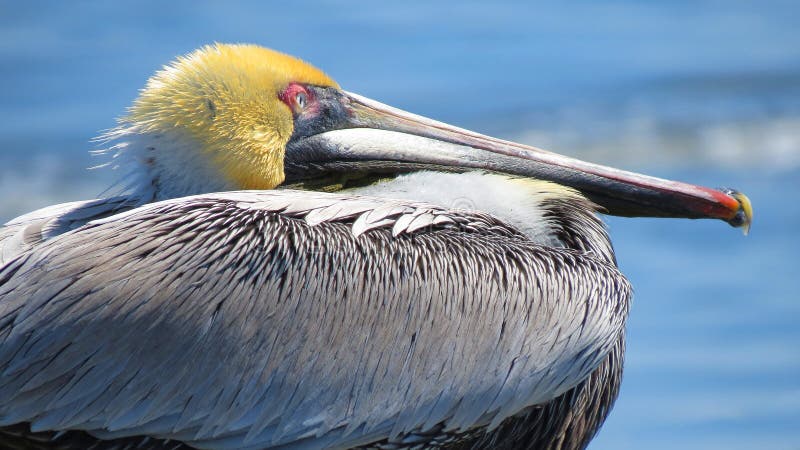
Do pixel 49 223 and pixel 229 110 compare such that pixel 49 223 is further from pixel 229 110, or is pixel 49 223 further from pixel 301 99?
pixel 301 99

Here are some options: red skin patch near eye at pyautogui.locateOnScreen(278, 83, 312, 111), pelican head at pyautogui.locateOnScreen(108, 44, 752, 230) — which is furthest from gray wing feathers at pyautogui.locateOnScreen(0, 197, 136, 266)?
red skin patch near eye at pyautogui.locateOnScreen(278, 83, 312, 111)

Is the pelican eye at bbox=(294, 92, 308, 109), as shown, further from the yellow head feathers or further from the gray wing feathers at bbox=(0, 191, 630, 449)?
the gray wing feathers at bbox=(0, 191, 630, 449)

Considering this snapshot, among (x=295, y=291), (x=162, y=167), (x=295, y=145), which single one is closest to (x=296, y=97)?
(x=295, y=145)

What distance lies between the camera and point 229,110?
13.6 feet

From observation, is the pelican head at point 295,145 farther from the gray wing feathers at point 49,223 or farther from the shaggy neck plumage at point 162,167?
the gray wing feathers at point 49,223

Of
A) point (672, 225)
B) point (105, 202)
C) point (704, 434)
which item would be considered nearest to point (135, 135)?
point (105, 202)

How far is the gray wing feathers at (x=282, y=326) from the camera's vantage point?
→ 360 cm

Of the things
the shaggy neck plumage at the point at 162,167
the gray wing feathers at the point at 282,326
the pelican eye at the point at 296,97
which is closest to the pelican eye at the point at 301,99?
the pelican eye at the point at 296,97

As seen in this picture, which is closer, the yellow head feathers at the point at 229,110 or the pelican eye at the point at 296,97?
the yellow head feathers at the point at 229,110

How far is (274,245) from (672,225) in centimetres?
513

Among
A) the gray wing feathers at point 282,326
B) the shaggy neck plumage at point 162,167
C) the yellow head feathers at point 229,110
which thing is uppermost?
the yellow head feathers at point 229,110

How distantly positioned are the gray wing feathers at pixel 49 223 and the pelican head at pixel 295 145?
13cm

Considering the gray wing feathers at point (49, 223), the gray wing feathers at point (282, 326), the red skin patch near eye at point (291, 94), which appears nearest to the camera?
the gray wing feathers at point (282, 326)

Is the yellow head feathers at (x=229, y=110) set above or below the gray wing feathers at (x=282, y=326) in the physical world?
above
